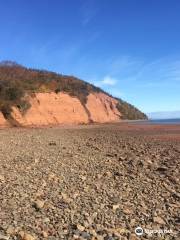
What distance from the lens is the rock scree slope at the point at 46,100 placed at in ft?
174

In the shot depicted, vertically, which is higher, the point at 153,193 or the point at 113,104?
the point at 113,104

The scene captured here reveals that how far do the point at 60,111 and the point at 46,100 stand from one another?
159 inches

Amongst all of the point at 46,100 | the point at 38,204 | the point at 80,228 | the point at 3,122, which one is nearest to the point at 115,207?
the point at 80,228

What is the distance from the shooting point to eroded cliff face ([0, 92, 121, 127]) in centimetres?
5509

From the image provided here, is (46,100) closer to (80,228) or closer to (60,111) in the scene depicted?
(60,111)

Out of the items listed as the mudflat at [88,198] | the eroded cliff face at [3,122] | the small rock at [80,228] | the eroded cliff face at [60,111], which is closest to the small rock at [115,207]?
the mudflat at [88,198]

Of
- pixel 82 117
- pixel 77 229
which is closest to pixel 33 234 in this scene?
pixel 77 229

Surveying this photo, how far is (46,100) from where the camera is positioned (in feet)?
210

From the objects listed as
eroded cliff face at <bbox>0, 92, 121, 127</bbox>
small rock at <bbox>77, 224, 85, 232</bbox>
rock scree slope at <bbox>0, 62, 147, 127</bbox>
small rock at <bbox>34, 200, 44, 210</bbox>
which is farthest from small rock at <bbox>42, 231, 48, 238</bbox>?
rock scree slope at <bbox>0, 62, 147, 127</bbox>

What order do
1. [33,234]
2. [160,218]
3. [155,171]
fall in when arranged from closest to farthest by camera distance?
[33,234], [160,218], [155,171]

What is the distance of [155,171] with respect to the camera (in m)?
11.5

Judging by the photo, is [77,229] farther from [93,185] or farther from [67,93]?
[67,93]

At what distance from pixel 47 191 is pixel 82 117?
64.7 m

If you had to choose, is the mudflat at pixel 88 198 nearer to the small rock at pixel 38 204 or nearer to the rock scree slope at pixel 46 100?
the small rock at pixel 38 204
